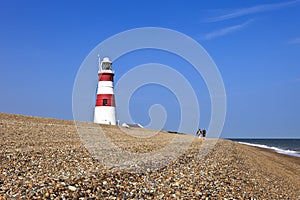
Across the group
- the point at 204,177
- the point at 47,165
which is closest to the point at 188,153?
the point at 204,177

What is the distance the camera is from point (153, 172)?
10.0 meters

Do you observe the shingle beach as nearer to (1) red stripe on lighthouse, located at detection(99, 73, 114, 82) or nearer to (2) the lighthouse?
(2) the lighthouse

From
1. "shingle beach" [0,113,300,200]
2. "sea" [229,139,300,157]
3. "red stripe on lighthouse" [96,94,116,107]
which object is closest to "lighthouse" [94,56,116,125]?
"red stripe on lighthouse" [96,94,116,107]

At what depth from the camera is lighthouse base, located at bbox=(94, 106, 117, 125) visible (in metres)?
32.1

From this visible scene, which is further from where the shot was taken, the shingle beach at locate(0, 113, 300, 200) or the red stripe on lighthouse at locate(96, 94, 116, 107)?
the red stripe on lighthouse at locate(96, 94, 116, 107)

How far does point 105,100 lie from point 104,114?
4.29ft

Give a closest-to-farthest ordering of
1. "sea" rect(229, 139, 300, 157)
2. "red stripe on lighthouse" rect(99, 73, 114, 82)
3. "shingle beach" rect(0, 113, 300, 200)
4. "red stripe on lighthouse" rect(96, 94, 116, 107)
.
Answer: "shingle beach" rect(0, 113, 300, 200) → "red stripe on lighthouse" rect(96, 94, 116, 107) → "red stripe on lighthouse" rect(99, 73, 114, 82) → "sea" rect(229, 139, 300, 157)

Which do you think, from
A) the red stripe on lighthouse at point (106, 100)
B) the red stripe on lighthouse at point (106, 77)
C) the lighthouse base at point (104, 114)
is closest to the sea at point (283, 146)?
the lighthouse base at point (104, 114)

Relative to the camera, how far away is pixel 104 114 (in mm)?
32094

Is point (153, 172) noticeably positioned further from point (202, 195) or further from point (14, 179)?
point (14, 179)

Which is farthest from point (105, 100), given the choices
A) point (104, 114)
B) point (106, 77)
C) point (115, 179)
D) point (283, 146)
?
point (283, 146)

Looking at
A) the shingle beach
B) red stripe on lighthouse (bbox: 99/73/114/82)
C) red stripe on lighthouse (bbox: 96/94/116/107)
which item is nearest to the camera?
the shingle beach

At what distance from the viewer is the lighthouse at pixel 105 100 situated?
32.1 metres

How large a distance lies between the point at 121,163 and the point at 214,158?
4705mm
